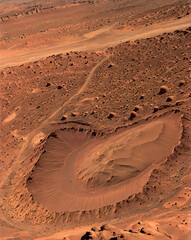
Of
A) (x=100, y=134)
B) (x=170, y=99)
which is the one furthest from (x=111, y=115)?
(x=170, y=99)

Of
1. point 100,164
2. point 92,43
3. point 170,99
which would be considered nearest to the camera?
point 100,164

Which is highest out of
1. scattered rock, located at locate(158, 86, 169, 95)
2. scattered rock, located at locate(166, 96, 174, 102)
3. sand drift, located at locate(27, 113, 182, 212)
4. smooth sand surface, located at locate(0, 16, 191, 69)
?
smooth sand surface, located at locate(0, 16, 191, 69)

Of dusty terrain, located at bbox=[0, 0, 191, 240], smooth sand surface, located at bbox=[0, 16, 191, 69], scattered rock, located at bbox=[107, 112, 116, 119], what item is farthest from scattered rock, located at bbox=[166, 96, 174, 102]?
smooth sand surface, located at bbox=[0, 16, 191, 69]

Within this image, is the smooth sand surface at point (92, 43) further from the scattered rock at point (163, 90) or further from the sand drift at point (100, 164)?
the sand drift at point (100, 164)

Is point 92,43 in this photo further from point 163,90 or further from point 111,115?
point 111,115

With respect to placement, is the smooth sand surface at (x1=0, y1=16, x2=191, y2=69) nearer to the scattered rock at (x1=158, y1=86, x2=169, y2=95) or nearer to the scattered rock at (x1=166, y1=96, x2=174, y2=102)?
the scattered rock at (x1=158, y1=86, x2=169, y2=95)

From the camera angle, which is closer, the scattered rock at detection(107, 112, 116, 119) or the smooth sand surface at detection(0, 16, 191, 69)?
the scattered rock at detection(107, 112, 116, 119)

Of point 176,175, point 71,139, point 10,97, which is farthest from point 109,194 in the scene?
point 10,97
